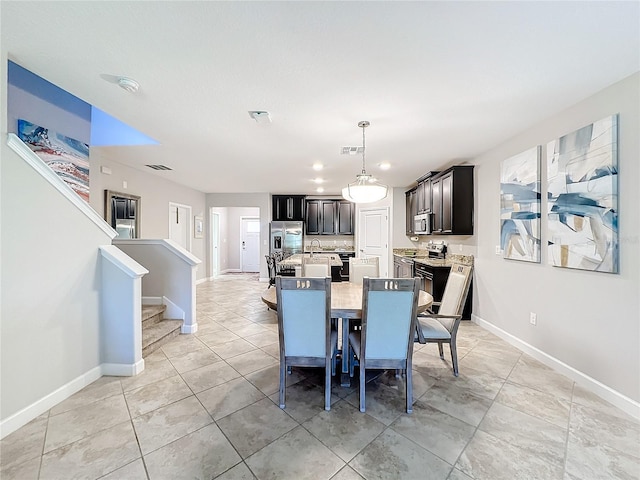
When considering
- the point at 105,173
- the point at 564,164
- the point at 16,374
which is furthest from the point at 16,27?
the point at 564,164

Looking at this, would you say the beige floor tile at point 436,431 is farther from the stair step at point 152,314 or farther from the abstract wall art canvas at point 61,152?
the abstract wall art canvas at point 61,152

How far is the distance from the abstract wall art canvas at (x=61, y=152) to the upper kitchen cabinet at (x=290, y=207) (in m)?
4.62

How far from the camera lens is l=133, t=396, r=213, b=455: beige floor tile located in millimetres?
1648

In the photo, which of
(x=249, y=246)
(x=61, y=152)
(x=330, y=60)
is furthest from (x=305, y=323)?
(x=249, y=246)

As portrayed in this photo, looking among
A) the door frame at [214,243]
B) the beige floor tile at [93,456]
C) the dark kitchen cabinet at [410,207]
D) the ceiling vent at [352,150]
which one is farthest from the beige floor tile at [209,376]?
the door frame at [214,243]

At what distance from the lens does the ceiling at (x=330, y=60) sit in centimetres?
140

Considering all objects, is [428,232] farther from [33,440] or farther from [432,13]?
[33,440]

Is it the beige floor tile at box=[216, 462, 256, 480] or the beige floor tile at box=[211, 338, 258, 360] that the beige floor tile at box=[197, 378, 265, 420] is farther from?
the beige floor tile at box=[211, 338, 258, 360]

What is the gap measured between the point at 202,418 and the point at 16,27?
8.78 feet

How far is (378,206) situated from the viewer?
22.3ft

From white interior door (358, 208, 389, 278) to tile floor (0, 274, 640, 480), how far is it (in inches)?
158

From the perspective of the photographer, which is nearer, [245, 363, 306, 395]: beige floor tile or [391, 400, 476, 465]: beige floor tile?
[391, 400, 476, 465]: beige floor tile

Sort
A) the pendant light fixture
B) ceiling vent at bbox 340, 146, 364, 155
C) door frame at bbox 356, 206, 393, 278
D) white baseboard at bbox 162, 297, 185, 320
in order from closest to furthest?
the pendant light fixture
ceiling vent at bbox 340, 146, 364, 155
white baseboard at bbox 162, 297, 185, 320
door frame at bbox 356, 206, 393, 278

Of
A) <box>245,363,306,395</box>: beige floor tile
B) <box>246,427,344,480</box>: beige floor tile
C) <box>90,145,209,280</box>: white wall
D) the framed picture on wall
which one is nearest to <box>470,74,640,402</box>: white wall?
<box>246,427,344,480</box>: beige floor tile
